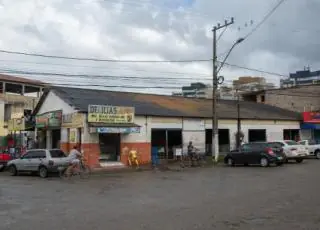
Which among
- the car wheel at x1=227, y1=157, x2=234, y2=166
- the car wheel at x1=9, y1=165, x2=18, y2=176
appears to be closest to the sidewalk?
the car wheel at x1=227, y1=157, x2=234, y2=166

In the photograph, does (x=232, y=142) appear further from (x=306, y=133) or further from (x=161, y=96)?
(x=306, y=133)

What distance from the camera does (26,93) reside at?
7156 cm

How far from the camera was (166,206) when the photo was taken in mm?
13422

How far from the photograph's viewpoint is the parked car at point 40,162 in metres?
27.1

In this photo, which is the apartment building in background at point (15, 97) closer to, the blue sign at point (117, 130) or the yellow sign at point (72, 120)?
the yellow sign at point (72, 120)

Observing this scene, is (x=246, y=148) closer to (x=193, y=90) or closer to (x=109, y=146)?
(x=109, y=146)

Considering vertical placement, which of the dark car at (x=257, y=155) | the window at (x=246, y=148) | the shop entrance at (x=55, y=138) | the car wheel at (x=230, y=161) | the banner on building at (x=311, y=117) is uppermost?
the banner on building at (x=311, y=117)

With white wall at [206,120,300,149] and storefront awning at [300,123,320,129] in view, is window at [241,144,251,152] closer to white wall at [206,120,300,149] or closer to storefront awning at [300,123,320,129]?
white wall at [206,120,300,149]

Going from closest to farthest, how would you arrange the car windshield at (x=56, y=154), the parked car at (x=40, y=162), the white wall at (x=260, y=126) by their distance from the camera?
the parked car at (x=40, y=162) → the car windshield at (x=56, y=154) → the white wall at (x=260, y=126)

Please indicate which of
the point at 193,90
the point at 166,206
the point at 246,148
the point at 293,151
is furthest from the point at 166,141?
the point at 193,90

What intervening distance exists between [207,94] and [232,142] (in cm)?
3686

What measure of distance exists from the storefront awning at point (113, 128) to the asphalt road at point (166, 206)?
11.4 metres

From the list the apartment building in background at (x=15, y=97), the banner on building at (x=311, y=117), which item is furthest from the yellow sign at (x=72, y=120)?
the banner on building at (x=311, y=117)

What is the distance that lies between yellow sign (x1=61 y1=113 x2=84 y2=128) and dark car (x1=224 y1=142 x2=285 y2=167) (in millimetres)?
10521
